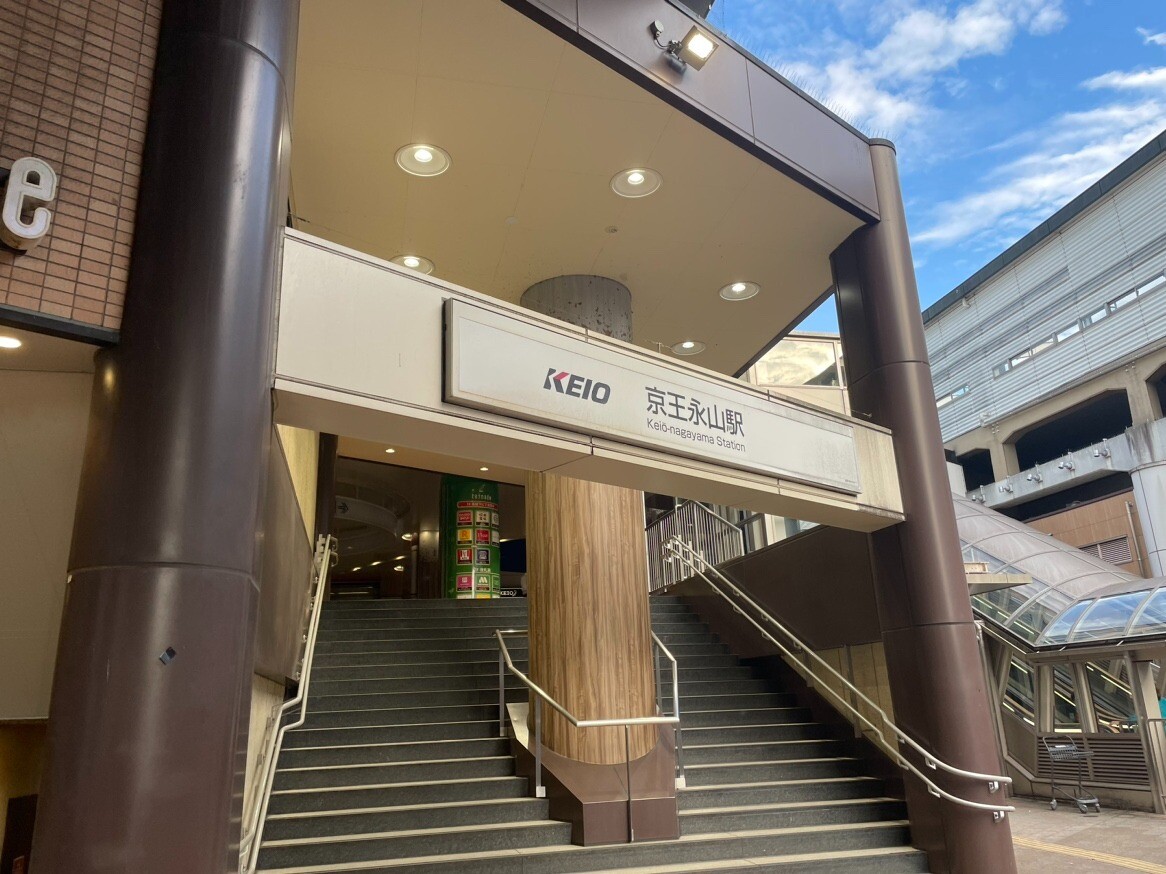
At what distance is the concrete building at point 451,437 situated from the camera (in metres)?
3.02

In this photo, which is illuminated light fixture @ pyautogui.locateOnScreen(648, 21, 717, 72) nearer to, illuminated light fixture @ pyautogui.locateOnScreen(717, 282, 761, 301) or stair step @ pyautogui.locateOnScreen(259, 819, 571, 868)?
illuminated light fixture @ pyautogui.locateOnScreen(717, 282, 761, 301)

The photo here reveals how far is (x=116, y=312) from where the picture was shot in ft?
10.5

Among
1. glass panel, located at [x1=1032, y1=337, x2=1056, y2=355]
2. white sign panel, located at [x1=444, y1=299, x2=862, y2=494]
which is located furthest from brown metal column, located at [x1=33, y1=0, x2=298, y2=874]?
glass panel, located at [x1=1032, y1=337, x2=1056, y2=355]

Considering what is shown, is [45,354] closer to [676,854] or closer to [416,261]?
[676,854]

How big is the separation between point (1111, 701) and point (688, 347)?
7.18 metres

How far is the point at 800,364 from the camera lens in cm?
1656

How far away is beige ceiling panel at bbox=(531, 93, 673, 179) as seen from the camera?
20.4 feet

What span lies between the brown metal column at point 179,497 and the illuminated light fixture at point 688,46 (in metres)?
3.20

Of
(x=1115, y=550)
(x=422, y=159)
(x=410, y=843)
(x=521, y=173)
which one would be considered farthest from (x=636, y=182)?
(x=1115, y=550)

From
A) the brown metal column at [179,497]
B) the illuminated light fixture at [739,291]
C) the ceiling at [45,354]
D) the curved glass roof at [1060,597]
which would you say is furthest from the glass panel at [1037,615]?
the ceiling at [45,354]

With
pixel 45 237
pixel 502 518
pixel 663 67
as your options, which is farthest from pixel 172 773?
pixel 502 518

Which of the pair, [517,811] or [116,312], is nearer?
[116,312]

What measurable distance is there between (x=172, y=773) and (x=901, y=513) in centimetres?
574

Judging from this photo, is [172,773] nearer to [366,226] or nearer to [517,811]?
[517,811]
